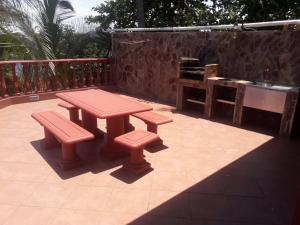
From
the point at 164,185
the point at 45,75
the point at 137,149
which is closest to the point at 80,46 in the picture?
the point at 45,75

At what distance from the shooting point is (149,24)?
1195 centimetres

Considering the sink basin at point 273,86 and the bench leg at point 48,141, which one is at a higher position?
the sink basin at point 273,86

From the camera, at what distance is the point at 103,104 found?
361 cm

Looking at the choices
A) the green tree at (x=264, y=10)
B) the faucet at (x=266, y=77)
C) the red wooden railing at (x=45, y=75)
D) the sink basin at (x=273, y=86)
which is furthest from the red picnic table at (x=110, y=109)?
the green tree at (x=264, y=10)

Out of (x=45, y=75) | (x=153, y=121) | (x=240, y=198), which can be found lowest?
(x=240, y=198)

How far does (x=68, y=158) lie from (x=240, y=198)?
Answer: 203cm

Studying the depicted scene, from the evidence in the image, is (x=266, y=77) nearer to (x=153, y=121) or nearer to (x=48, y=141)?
(x=153, y=121)

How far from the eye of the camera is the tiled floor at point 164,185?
2.50 meters

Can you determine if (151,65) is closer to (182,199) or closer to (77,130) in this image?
(77,130)

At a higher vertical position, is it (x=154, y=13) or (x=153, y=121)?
(x=154, y=13)

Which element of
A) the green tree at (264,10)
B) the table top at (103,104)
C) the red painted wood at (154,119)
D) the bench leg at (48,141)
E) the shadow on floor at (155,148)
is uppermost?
the green tree at (264,10)

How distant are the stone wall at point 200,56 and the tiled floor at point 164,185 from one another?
1.41 meters

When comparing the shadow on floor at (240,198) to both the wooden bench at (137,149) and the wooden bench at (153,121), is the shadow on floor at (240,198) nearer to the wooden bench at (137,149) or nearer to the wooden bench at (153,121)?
the wooden bench at (137,149)

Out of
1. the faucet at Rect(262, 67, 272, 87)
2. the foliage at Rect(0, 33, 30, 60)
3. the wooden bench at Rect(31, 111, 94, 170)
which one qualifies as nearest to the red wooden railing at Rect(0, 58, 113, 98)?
the foliage at Rect(0, 33, 30, 60)
